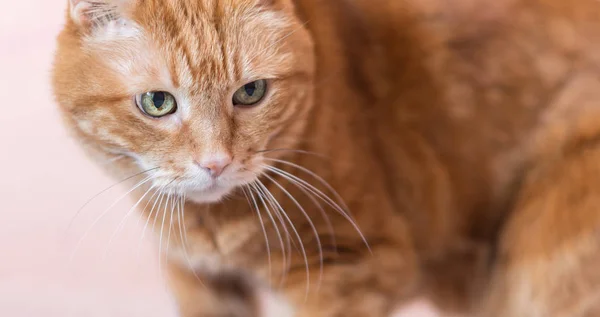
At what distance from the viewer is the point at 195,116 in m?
0.91

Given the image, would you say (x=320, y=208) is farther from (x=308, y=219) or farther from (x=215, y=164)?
(x=215, y=164)

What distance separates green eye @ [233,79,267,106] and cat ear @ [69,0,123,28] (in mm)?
184

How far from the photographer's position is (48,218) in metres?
1.49

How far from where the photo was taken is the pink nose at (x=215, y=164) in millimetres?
907

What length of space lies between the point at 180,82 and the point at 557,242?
1.98 feet

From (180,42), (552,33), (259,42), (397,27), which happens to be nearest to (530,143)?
(552,33)

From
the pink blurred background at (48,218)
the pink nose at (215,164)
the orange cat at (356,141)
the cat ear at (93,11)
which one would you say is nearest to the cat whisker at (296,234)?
the orange cat at (356,141)

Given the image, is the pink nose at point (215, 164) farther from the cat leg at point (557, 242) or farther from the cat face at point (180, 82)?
the cat leg at point (557, 242)

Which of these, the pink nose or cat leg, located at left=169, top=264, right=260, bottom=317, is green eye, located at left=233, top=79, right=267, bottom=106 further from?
cat leg, located at left=169, top=264, right=260, bottom=317

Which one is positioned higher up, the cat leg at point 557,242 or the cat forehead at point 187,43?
the cat forehead at point 187,43

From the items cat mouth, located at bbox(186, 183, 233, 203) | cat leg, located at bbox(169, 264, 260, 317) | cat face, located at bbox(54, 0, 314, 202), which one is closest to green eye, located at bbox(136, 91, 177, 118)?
cat face, located at bbox(54, 0, 314, 202)

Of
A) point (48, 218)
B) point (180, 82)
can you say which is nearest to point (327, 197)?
point (180, 82)

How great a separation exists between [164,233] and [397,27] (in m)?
0.49

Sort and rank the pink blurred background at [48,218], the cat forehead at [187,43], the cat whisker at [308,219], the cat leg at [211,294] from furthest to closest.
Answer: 1. the pink blurred background at [48,218]
2. the cat leg at [211,294]
3. the cat whisker at [308,219]
4. the cat forehead at [187,43]
